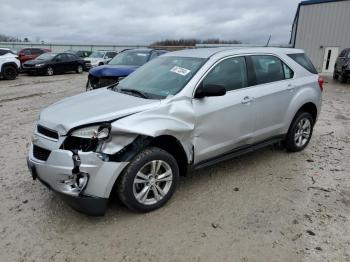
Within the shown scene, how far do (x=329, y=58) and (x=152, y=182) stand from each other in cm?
2628

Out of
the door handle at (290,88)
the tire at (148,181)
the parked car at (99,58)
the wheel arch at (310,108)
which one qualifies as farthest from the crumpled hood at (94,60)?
the tire at (148,181)

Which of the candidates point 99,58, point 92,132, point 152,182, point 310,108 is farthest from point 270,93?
→ point 99,58

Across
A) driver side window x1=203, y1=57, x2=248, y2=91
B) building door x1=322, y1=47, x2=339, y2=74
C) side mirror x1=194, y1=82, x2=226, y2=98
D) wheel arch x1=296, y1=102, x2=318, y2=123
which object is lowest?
wheel arch x1=296, y1=102, x2=318, y2=123

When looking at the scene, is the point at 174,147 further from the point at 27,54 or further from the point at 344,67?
the point at 27,54

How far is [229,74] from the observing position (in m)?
4.23

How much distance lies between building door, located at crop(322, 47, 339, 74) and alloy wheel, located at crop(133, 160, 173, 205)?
25250mm

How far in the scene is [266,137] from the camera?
4.75 metres

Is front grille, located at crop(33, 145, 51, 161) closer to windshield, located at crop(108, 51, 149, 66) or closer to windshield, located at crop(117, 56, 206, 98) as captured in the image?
windshield, located at crop(117, 56, 206, 98)

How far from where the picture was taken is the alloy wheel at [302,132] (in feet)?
17.5

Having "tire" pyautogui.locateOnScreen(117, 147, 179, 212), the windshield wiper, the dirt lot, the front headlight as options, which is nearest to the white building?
the dirt lot

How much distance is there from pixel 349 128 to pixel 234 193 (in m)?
4.55

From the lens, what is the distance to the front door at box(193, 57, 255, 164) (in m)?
3.82

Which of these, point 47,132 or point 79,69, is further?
point 79,69

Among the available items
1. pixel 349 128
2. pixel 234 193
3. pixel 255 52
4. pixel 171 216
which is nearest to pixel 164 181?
pixel 171 216
